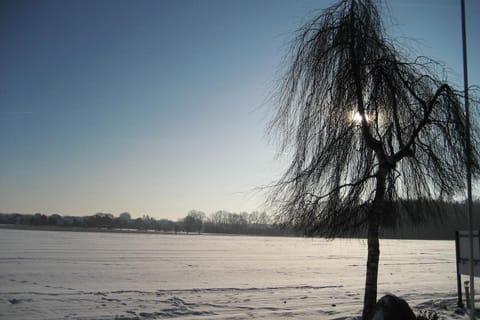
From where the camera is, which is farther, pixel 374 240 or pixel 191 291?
pixel 191 291

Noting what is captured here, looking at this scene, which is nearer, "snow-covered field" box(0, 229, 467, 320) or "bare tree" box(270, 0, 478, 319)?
"bare tree" box(270, 0, 478, 319)

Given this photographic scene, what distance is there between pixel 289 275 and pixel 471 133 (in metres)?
15.7

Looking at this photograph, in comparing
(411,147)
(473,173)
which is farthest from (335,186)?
(473,173)

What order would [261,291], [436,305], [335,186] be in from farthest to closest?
[261,291], [436,305], [335,186]

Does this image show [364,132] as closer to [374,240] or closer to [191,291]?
[374,240]

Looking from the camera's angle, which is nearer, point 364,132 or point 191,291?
Answer: point 364,132

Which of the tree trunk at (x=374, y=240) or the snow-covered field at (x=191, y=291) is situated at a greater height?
the tree trunk at (x=374, y=240)

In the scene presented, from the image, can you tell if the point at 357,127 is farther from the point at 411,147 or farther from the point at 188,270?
the point at 188,270

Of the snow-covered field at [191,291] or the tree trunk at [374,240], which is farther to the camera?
the snow-covered field at [191,291]

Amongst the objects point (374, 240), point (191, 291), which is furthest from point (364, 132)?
point (191, 291)

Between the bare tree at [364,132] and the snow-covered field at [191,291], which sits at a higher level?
the bare tree at [364,132]

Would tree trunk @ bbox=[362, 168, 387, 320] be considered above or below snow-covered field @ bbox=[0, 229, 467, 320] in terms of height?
above

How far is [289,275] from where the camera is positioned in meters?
23.1

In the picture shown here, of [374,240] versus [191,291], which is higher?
[374,240]
